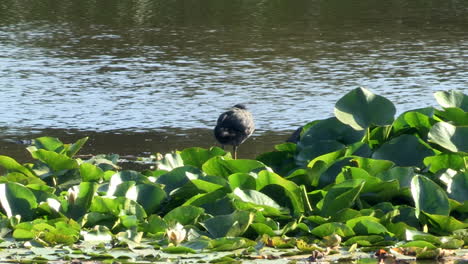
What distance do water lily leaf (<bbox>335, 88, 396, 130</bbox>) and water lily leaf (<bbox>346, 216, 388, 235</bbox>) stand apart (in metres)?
0.99

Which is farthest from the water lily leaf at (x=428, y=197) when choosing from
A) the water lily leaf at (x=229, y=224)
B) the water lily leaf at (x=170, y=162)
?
the water lily leaf at (x=170, y=162)

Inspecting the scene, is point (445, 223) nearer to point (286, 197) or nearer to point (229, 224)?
point (286, 197)

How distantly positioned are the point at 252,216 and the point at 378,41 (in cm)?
892

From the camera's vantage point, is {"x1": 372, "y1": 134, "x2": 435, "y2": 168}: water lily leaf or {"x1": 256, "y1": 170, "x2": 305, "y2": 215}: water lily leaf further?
{"x1": 372, "y1": 134, "x2": 435, "y2": 168}: water lily leaf

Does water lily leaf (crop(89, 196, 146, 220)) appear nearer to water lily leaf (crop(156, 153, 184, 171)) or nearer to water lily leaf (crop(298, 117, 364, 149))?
water lily leaf (crop(156, 153, 184, 171))

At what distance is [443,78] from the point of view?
1035 centimetres

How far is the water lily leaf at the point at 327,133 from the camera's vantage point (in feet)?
17.5

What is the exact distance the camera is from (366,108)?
5285 millimetres

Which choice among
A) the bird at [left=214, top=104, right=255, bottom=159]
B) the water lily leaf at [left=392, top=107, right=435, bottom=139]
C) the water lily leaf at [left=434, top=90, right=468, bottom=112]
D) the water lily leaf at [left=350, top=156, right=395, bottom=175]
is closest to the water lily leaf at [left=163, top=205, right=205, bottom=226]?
the water lily leaf at [left=350, top=156, right=395, bottom=175]

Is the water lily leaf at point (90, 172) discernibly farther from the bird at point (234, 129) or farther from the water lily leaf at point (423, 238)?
the bird at point (234, 129)

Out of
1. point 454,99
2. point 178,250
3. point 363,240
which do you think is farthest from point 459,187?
point 178,250

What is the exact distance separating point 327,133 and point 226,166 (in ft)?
2.29

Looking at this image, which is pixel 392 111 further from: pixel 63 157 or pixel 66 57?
pixel 66 57

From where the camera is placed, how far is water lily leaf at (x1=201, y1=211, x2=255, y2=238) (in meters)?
4.30
